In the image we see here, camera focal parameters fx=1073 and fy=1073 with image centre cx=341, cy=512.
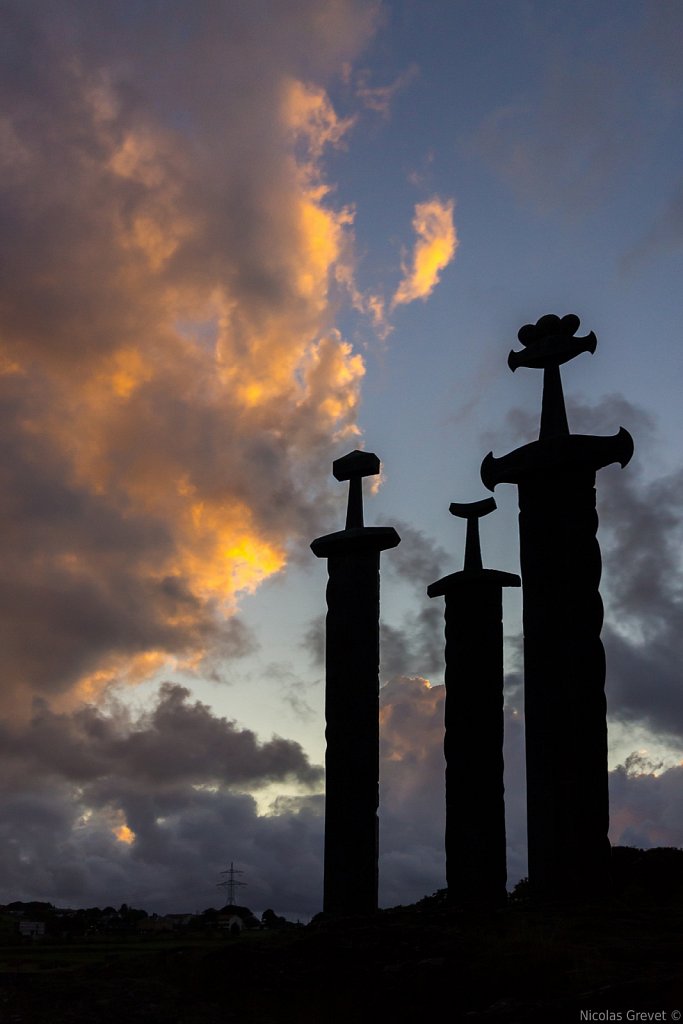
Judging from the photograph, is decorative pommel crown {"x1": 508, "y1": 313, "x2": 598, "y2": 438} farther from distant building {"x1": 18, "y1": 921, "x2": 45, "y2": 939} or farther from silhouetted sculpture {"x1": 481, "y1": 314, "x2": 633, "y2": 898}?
distant building {"x1": 18, "y1": 921, "x2": 45, "y2": 939}

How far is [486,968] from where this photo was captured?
962 centimetres

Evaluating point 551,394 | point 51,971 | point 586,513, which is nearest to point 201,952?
point 51,971

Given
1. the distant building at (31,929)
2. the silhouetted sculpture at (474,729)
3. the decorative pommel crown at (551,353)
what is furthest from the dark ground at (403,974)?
the distant building at (31,929)

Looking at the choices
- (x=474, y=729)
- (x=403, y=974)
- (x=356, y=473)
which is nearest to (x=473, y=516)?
(x=356, y=473)

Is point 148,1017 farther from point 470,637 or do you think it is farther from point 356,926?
point 470,637

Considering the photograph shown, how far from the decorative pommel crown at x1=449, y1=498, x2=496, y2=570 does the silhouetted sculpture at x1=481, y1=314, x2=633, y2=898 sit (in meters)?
3.02

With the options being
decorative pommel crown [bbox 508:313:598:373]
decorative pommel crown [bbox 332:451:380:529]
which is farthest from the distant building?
decorative pommel crown [bbox 508:313:598:373]

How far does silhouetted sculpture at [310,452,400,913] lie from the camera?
1620 centimetres

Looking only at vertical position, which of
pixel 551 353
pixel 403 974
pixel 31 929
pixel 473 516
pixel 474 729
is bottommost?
pixel 31 929

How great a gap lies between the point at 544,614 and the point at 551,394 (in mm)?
3213

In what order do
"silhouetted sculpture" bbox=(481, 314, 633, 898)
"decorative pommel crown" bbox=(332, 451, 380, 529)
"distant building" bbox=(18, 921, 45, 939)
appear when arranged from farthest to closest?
"distant building" bbox=(18, 921, 45, 939) < "decorative pommel crown" bbox=(332, 451, 380, 529) < "silhouetted sculpture" bbox=(481, 314, 633, 898)

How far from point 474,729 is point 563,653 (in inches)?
134

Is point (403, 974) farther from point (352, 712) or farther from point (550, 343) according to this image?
point (550, 343)

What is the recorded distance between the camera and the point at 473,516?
18.2 m
